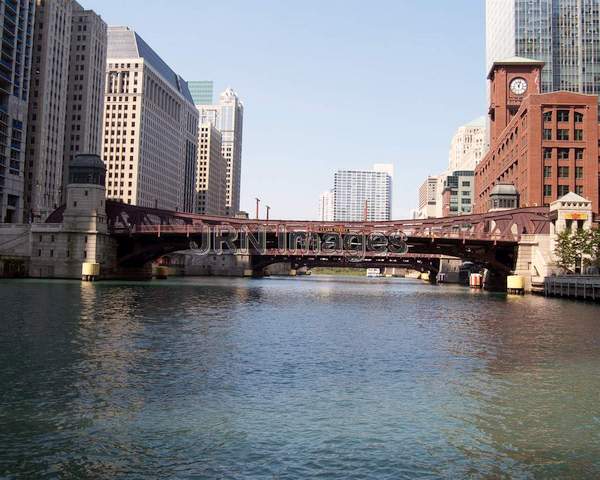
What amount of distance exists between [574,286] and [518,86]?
308 feet

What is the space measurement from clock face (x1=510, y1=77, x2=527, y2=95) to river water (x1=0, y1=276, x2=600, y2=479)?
451 feet

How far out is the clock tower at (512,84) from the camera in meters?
168

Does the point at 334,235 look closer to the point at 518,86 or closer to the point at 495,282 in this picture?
the point at 495,282

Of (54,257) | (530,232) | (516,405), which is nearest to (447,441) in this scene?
(516,405)

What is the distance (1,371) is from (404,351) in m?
21.2

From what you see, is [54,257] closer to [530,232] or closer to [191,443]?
[530,232]

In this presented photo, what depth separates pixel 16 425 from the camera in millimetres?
19141

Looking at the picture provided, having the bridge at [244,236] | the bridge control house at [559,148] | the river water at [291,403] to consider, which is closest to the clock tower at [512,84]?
the bridge control house at [559,148]

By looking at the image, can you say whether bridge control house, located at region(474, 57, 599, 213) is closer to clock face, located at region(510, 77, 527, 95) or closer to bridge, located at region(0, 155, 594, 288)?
bridge, located at region(0, 155, 594, 288)

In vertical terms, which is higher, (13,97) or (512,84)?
(512,84)

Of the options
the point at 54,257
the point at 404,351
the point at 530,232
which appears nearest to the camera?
the point at 404,351

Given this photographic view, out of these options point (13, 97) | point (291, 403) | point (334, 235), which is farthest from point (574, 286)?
point (13, 97)

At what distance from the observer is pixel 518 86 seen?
170 metres

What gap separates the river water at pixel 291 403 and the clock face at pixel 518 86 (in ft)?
451
